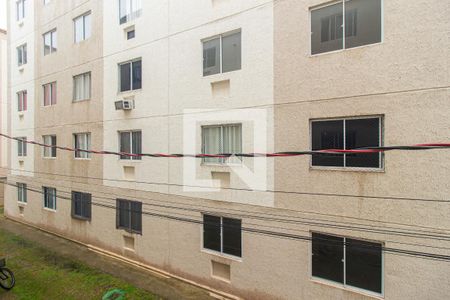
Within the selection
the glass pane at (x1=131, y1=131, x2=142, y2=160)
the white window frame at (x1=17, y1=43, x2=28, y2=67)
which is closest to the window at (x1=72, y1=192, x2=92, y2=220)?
the glass pane at (x1=131, y1=131, x2=142, y2=160)

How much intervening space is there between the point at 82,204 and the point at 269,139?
32.6ft

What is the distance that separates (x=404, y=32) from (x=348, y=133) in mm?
2251

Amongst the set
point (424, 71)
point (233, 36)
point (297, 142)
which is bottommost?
point (297, 142)

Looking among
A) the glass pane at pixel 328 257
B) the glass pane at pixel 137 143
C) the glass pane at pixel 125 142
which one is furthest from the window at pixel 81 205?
the glass pane at pixel 328 257

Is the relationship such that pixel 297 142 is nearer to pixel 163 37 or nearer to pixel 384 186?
pixel 384 186

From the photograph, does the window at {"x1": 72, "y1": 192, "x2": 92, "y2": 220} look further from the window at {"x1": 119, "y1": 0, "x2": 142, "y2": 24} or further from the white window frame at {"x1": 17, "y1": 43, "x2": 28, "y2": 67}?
the white window frame at {"x1": 17, "y1": 43, "x2": 28, "y2": 67}

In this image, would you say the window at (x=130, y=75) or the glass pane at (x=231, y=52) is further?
the window at (x=130, y=75)

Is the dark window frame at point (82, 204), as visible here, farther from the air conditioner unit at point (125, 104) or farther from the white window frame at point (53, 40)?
the white window frame at point (53, 40)

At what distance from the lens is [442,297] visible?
5.45m

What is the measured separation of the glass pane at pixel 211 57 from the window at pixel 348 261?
17.8 feet

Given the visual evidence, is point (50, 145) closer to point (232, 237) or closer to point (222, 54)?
point (222, 54)

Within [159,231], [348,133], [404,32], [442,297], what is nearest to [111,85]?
[159,231]

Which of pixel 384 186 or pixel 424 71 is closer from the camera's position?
pixel 424 71

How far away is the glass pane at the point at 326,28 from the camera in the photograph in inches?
259
